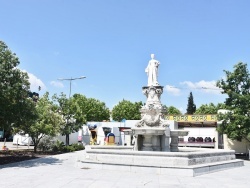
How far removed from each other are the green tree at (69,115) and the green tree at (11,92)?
1276cm

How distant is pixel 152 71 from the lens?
63.9 feet

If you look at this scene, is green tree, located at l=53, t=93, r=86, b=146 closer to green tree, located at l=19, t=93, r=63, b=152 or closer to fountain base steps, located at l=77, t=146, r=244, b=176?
green tree, located at l=19, t=93, r=63, b=152

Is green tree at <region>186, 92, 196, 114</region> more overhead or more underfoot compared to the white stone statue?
more overhead

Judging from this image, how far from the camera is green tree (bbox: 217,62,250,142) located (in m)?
21.3

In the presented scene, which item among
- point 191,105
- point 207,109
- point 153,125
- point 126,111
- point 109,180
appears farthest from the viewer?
point 191,105

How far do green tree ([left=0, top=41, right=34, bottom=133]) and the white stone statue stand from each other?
25.8 feet

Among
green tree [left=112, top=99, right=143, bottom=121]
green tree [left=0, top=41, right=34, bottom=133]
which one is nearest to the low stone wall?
green tree [left=0, top=41, right=34, bottom=133]

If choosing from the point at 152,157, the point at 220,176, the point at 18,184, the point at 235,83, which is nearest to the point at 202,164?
the point at 220,176

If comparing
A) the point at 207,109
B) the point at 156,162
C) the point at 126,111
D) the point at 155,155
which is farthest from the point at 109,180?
the point at 207,109

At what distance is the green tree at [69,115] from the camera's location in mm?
29500

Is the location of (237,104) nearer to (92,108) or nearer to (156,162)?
(156,162)

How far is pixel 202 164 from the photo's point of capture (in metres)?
13.3

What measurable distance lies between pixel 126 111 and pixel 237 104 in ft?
149

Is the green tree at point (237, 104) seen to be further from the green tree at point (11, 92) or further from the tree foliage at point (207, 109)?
the tree foliage at point (207, 109)
